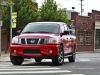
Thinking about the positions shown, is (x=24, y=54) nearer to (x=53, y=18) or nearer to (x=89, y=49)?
(x=53, y=18)

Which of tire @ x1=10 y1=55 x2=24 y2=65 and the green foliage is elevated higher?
the green foliage

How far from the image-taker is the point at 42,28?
49.8ft

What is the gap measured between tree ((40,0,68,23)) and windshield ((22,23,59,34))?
86.6 feet

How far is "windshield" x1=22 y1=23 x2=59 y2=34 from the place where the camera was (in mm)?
15016

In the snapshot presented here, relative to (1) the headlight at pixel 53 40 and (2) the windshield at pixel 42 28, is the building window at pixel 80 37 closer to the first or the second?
(2) the windshield at pixel 42 28

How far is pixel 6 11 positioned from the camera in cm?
3872

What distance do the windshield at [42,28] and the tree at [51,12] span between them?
2638 centimetres

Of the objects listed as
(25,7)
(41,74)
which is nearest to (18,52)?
(41,74)

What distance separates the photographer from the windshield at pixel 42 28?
1502 centimetres

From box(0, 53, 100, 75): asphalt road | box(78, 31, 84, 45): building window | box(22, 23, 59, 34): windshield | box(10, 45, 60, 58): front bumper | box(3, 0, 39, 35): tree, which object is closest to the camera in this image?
box(0, 53, 100, 75): asphalt road

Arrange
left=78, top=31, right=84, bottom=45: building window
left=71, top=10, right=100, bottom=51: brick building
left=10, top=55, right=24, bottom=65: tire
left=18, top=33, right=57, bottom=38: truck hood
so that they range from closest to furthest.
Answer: left=18, top=33, right=57, bottom=38: truck hood
left=10, top=55, right=24, bottom=65: tire
left=71, top=10, right=100, bottom=51: brick building
left=78, top=31, right=84, bottom=45: building window

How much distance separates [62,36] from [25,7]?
22553mm

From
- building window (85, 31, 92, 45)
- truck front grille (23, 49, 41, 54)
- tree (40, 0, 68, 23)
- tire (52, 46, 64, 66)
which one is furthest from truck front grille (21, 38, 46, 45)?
building window (85, 31, 92, 45)

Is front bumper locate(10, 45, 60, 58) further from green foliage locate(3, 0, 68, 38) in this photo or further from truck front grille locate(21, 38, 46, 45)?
green foliage locate(3, 0, 68, 38)
